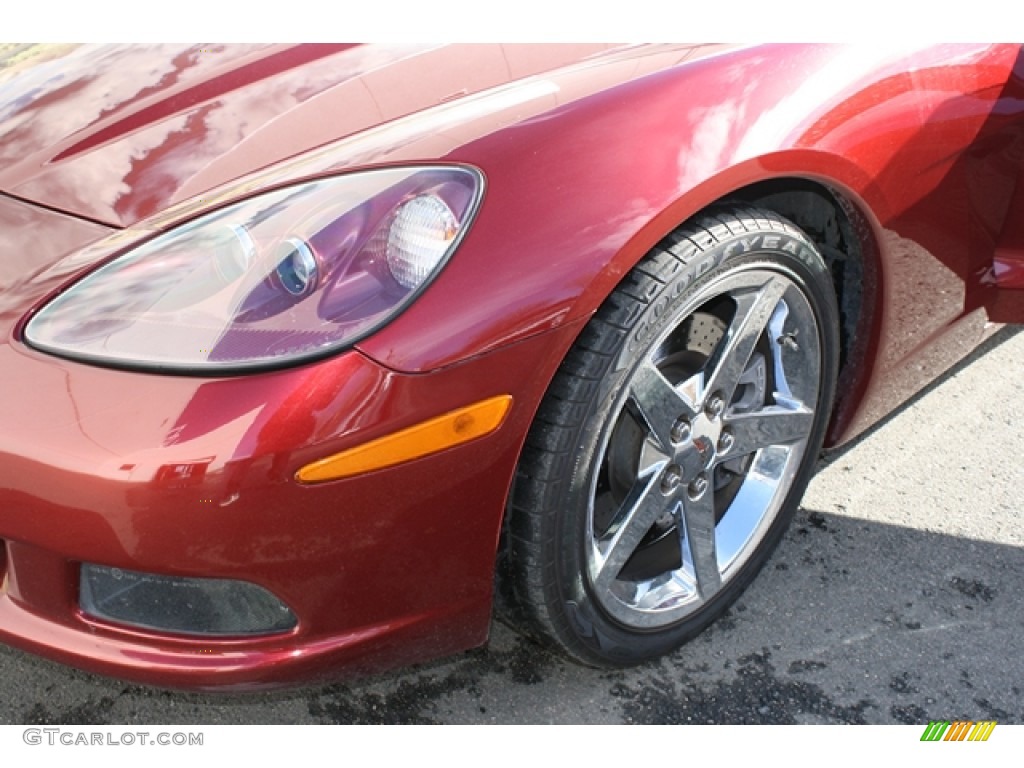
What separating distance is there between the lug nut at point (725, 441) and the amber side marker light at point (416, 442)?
60cm

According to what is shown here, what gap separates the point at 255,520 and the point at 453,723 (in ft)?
2.23

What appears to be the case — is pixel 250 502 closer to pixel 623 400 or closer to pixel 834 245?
pixel 623 400

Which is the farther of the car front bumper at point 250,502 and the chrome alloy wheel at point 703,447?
the chrome alloy wheel at point 703,447

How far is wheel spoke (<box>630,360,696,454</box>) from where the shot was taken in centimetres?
182

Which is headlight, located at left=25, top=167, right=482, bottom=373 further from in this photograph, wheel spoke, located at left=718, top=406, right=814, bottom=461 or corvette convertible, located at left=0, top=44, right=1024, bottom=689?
wheel spoke, located at left=718, top=406, right=814, bottom=461

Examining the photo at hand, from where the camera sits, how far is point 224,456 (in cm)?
147

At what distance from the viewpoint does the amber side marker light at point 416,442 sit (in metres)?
1.52

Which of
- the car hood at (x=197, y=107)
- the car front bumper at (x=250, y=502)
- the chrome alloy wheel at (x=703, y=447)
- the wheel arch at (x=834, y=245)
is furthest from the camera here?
the car hood at (x=197, y=107)

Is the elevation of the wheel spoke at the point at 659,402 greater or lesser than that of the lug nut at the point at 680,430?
greater

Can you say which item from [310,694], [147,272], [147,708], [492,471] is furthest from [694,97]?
[147,708]
